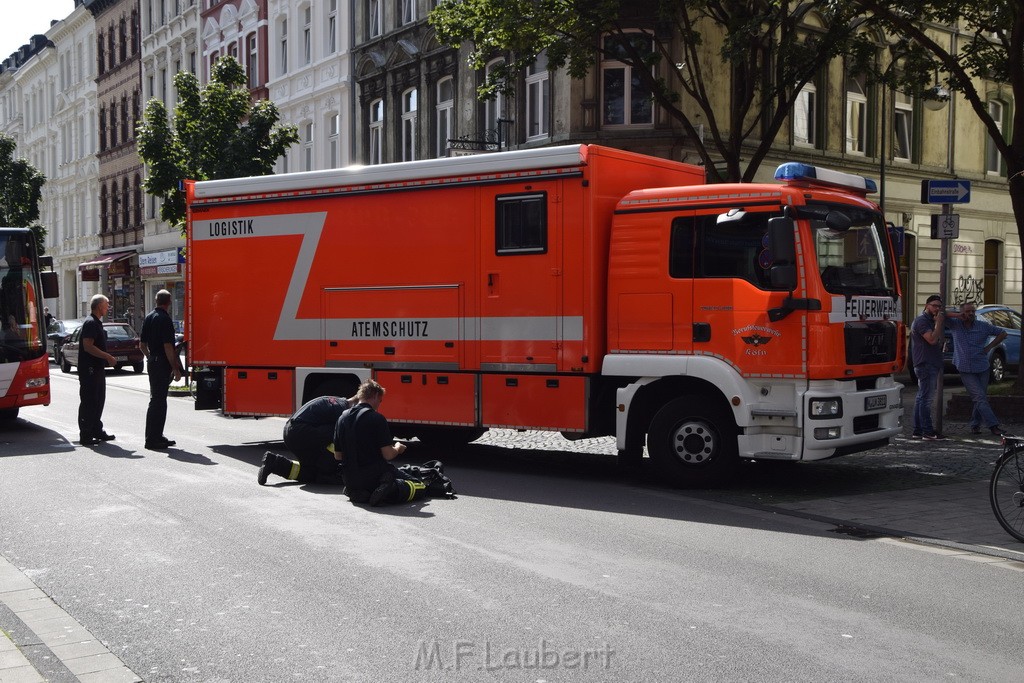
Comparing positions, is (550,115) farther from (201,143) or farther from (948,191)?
(948,191)

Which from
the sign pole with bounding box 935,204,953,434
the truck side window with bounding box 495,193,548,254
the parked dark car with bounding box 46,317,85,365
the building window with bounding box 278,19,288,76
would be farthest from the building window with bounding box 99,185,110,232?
the truck side window with bounding box 495,193,548,254

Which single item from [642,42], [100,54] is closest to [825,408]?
[642,42]

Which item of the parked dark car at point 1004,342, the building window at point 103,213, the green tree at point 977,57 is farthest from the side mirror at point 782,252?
the building window at point 103,213

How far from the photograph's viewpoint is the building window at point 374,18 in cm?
3291

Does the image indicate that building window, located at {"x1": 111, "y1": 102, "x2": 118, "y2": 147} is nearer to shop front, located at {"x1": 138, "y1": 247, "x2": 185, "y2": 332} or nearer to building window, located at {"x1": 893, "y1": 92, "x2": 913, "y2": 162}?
shop front, located at {"x1": 138, "y1": 247, "x2": 185, "y2": 332}

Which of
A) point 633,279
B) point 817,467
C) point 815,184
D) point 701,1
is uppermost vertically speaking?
point 701,1

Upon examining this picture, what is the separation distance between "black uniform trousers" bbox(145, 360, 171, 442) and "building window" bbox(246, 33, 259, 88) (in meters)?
28.3

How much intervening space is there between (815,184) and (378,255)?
4572 mm

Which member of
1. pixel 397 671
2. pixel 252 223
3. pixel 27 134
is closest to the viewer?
pixel 397 671

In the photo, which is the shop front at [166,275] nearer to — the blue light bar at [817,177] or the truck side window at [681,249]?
the truck side window at [681,249]

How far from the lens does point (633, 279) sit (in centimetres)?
1061

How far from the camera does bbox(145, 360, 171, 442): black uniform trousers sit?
13.6 metres

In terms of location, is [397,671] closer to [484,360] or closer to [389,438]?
[389,438]

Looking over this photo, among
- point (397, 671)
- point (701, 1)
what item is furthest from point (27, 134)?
point (397, 671)
